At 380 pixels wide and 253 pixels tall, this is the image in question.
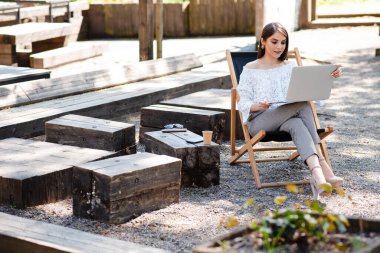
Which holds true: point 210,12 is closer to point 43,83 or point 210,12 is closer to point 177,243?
point 43,83

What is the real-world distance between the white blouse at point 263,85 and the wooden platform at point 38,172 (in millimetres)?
1143

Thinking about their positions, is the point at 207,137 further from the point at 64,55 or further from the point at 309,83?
the point at 64,55

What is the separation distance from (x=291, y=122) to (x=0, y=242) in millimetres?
2365

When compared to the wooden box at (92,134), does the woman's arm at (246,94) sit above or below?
above

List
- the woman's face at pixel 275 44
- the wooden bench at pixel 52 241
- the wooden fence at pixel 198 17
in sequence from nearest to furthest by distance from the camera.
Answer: the wooden bench at pixel 52 241 < the woman's face at pixel 275 44 < the wooden fence at pixel 198 17

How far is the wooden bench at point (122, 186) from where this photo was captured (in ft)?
16.5

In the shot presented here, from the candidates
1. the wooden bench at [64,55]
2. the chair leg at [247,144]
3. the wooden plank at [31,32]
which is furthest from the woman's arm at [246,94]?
the wooden plank at [31,32]

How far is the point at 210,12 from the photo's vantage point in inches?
638

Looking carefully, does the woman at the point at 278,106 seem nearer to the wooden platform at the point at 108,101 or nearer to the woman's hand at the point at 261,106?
the woman's hand at the point at 261,106

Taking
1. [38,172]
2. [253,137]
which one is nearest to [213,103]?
[253,137]

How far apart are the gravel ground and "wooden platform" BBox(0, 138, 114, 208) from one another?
0.07 m

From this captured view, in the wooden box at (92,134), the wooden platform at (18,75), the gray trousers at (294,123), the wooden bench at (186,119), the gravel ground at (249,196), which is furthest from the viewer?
the wooden platform at (18,75)

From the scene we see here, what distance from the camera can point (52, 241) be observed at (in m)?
4.25

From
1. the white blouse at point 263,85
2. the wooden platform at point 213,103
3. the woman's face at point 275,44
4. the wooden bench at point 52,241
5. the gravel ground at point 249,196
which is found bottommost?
the gravel ground at point 249,196
